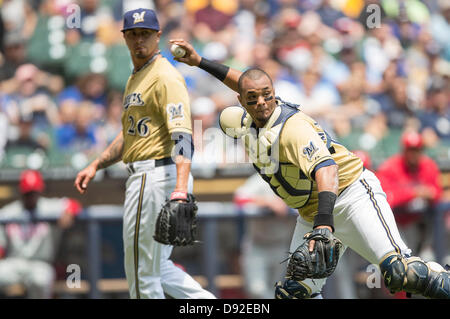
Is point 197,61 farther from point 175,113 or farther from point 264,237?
point 264,237

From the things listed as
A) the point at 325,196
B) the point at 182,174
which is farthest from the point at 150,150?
the point at 325,196

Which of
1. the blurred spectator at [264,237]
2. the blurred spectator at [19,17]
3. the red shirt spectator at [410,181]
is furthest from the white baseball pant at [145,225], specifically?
the blurred spectator at [19,17]

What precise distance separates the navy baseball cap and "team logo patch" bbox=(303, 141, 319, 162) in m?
1.43

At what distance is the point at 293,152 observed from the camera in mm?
4086

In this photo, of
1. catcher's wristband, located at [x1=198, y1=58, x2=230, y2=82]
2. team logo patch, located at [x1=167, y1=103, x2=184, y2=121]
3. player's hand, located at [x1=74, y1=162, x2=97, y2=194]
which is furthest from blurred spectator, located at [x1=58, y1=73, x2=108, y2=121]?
catcher's wristband, located at [x1=198, y1=58, x2=230, y2=82]

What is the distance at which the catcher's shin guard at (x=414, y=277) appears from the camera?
4.09 meters

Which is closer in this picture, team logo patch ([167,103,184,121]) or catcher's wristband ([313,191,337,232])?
catcher's wristband ([313,191,337,232])

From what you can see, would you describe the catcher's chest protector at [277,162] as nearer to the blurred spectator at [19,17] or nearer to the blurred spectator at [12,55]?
the blurred spectator at [12,55]

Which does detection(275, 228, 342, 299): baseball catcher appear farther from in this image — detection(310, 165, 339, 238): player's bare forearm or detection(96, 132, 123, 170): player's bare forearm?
detection(96, 132, 123, 170): player's bare forearm

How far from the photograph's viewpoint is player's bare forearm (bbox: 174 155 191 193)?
464 centimetres

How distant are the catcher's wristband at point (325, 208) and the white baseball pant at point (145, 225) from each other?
127 centimetres

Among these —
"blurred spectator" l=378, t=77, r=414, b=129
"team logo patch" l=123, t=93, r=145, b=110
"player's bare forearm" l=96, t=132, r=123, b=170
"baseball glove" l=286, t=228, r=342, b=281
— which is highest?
"blurred spectator" l=378, t=77, r=414, b=129

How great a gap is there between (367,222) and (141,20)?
1.83m

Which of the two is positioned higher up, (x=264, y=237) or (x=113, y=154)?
(x=113, y=154)
